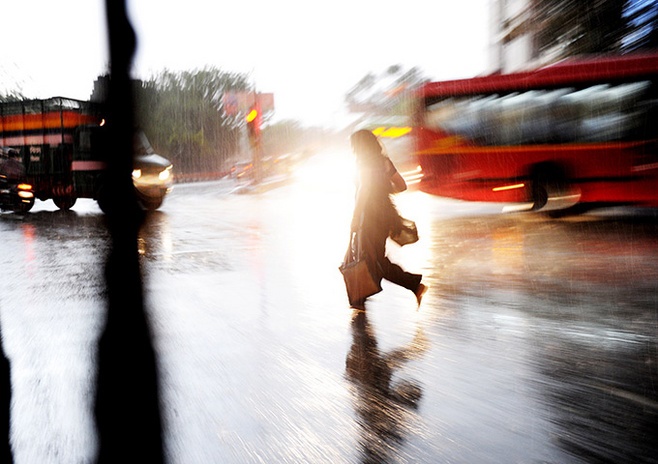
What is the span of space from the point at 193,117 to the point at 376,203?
57.5 meters

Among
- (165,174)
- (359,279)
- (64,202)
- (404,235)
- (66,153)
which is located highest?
(66,153)

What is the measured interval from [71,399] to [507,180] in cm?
1116

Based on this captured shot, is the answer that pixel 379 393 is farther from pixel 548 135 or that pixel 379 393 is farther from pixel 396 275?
pixel 548 135

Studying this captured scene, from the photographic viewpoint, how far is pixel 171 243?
11.8m

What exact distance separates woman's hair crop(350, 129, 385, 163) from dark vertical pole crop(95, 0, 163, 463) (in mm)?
2041

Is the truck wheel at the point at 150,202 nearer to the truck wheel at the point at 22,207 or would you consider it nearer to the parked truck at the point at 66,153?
the parked truck at the point at 66,153

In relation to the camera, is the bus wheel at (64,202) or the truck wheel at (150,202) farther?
the bus wheel at (64,202)

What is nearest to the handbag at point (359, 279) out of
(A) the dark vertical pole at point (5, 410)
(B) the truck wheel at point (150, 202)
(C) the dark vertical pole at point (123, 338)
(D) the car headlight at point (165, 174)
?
(C) the dark vertical pole at point (123, 338)

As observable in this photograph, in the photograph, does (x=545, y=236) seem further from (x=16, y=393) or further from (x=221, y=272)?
(x=16, y=393)

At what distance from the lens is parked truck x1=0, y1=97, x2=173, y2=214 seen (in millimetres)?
19906

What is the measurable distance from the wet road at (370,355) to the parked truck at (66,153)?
1003 centimetres

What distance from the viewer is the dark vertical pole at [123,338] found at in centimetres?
334

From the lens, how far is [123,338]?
17.6ft

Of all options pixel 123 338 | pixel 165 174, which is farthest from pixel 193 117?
pixel 123 338
